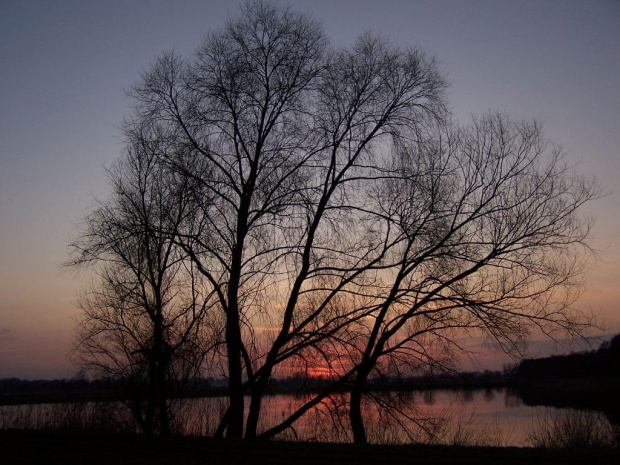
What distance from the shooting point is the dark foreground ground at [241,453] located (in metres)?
8.37

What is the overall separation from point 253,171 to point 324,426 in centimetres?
655

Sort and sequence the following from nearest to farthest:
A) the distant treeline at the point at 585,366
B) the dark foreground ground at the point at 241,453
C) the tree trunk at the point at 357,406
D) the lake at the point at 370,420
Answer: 1. the dark foreground ground at the point at 241,453
2. the lake at the point at 370,420
3. the tree trunk at the point at 357,406
4. the distant treeline at the point at 585,366

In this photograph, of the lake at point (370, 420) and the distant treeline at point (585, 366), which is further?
the distant treeline at point (585, 366)

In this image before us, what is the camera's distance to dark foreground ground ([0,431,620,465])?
837cm

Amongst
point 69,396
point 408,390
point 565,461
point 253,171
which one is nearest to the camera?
point 565,461

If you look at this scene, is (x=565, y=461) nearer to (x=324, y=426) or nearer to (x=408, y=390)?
(x=408, y=390)

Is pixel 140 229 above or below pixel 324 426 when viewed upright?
above

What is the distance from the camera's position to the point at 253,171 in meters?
12.7

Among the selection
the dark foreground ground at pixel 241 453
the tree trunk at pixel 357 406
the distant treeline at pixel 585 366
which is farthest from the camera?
the distant treeline at pixel 585 366

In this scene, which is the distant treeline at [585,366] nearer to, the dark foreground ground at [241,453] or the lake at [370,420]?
the lake at [370,420]

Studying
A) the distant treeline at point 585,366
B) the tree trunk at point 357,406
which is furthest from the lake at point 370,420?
the distant treeline at point 585,366

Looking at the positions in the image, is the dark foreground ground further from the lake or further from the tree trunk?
the tree trunk

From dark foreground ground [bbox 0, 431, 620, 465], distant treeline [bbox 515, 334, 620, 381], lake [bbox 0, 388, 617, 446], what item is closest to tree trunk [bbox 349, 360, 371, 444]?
lake [bbox 0, 388, 617, 446]

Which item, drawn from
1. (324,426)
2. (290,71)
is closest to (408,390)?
(324,426)
